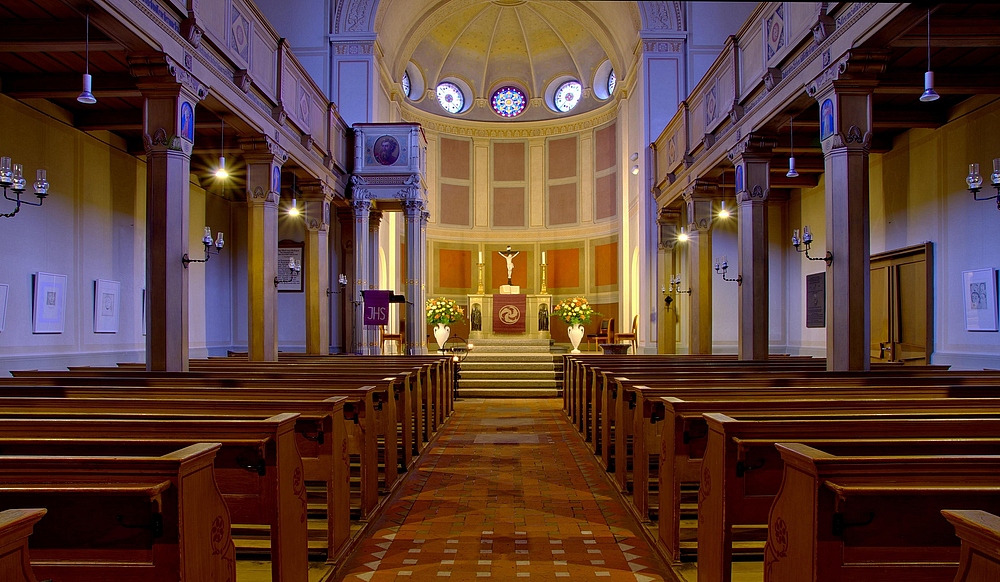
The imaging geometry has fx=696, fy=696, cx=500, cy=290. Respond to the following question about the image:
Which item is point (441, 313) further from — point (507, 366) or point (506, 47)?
point (506, 47)

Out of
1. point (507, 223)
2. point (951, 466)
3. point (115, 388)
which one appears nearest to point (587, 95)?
point (507, 223)

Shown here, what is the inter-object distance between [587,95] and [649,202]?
7.67 m

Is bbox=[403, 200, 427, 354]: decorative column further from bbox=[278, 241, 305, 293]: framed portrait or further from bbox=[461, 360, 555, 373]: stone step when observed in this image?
bbox=[278, 241, 305, 293]: framed portrait

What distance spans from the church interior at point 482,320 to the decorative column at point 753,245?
5 centimetres

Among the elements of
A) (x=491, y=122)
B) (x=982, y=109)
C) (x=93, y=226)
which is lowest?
(x=93, y=226)

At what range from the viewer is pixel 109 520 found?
7.46ft

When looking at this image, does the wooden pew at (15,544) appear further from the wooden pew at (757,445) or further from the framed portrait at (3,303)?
the framed portrait at (3,303)

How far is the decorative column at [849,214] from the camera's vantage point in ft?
21.7

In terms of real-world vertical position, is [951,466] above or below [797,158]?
below

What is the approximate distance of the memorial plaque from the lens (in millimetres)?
13008

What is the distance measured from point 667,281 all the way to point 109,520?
14150mm

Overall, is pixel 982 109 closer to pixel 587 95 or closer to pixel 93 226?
pixel 93 226

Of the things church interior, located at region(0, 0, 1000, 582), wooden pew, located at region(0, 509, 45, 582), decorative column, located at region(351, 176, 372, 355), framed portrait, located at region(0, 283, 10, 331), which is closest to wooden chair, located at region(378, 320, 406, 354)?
church interior, located at region(0, 0, 1000, 582)

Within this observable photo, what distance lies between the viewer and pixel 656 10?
1695 centimetres
